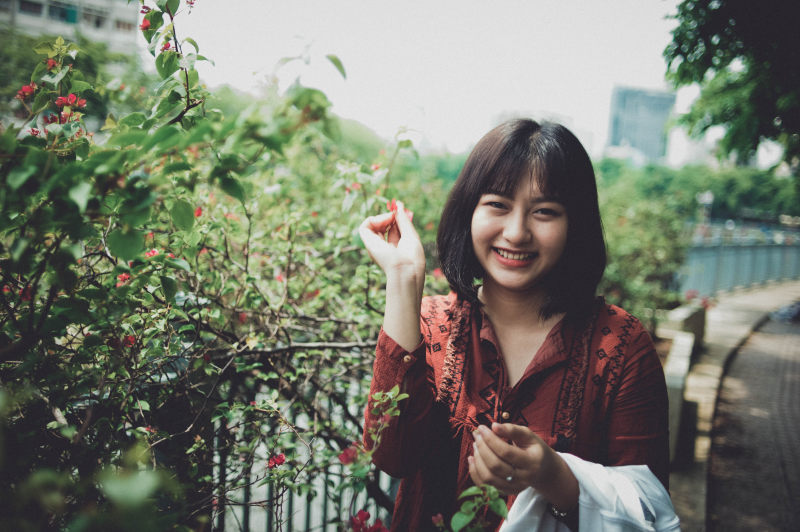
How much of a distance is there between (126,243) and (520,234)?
3.24 feet

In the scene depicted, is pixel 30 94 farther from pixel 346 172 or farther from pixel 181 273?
pixel 346 172

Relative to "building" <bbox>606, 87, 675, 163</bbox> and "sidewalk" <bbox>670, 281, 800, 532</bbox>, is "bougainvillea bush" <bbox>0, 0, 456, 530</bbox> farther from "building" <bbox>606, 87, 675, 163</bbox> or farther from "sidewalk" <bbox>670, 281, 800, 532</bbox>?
"building" <bbox>606, 87, 675, 163</bbox>

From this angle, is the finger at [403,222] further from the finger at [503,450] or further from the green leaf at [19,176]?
the green leaf at [19,176]

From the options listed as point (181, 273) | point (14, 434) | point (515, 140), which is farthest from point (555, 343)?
point (181, 273)

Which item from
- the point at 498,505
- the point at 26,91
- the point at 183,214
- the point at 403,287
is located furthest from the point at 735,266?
the point at 26,91

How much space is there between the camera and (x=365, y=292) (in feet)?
7.27

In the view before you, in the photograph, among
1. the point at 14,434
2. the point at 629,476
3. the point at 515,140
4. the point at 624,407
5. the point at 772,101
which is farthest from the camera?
the point at 772,101

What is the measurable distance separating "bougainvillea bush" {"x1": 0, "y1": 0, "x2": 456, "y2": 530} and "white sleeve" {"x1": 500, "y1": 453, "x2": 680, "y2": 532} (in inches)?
16.1

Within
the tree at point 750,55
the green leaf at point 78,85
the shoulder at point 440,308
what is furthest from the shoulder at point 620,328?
the tree at point 750,55

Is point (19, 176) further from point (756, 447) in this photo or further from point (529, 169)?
point (756, 447)

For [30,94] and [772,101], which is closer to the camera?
[30,94]

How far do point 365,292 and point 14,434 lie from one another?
147 centimetres

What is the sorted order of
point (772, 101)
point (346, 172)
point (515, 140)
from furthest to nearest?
point (772, 101) < point (346, 172) < point (515, 140)

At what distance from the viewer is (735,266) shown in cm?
1380
